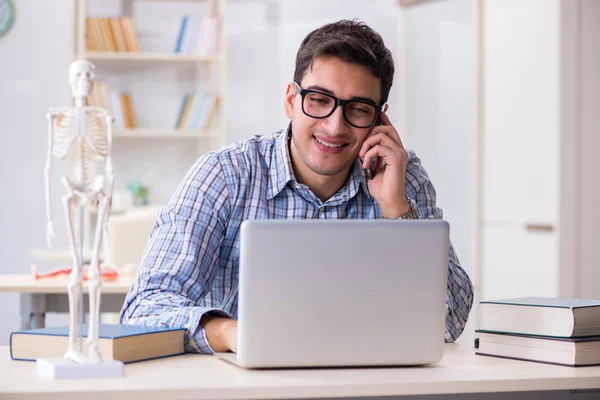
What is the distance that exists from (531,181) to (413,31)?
1.48 m

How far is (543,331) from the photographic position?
1.39 m

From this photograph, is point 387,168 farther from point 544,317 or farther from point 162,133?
point 162,133

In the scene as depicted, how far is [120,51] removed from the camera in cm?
508

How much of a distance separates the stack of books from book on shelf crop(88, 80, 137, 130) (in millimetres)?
3854

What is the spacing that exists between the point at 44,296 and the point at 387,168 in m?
1.48

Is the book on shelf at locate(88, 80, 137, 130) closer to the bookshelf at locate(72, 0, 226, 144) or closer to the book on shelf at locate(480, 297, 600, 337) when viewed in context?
the bookshelf at locate(72, 0, 226, 144)

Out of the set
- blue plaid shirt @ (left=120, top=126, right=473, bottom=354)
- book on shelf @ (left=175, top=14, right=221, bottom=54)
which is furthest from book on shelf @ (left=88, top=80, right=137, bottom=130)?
blue plaid shirt @ (left=120, top=126, right=473, bottom=354)

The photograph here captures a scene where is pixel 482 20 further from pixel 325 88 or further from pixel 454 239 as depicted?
pixel 325 88

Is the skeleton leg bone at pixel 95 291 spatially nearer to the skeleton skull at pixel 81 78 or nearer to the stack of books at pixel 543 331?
the skeleton skull at pixel 81 78

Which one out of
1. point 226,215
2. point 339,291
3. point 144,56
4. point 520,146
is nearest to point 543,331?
point 339,291

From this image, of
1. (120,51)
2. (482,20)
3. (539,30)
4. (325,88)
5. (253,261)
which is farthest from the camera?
(120,51)

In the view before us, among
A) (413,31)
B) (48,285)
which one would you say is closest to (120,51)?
(413,31)

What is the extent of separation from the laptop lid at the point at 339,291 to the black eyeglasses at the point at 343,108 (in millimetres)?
629

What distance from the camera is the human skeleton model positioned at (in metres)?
1.20
